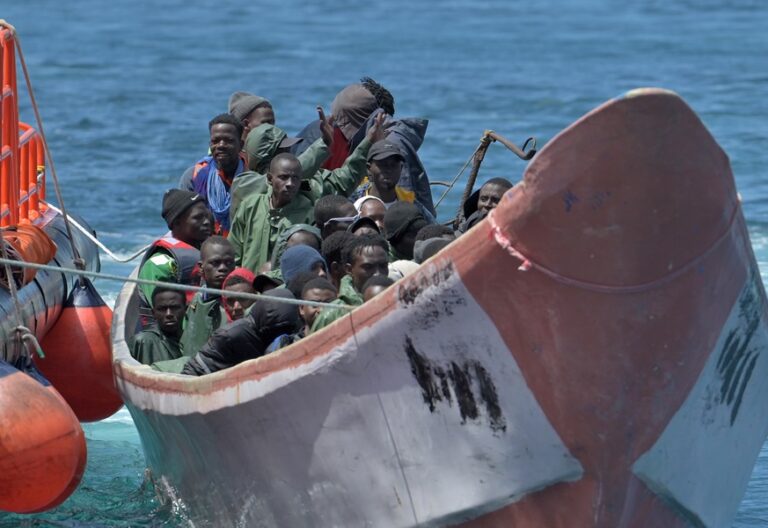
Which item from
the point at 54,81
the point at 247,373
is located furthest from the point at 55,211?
the point at 54,81

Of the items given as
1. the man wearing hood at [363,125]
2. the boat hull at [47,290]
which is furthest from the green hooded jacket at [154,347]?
the man wearing hood at [363,125]

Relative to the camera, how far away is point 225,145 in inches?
366

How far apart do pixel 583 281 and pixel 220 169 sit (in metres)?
4.33

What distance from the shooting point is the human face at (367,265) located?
6957 millimetres

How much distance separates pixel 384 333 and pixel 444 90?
18876mm

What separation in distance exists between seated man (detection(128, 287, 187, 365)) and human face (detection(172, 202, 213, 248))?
67cm

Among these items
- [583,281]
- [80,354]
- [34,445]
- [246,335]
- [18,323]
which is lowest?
[80,354]

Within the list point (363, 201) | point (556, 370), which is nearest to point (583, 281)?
point (556, 370)

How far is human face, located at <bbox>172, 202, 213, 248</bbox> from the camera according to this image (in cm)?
845

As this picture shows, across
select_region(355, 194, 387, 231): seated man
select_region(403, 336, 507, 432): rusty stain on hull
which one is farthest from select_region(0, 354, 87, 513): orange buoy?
select_region(355, 194, 387, 231): seated man

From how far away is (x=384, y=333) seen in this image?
5.75 metres

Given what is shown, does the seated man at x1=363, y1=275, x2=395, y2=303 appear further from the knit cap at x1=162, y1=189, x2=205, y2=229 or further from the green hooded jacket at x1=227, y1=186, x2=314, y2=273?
the knit cap at x1=162, y1=189, x2=205, y2=229

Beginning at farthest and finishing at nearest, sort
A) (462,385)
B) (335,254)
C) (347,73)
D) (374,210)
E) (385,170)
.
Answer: (347,73)
(385,170)
(374,210)
(335,254)
(462,385)

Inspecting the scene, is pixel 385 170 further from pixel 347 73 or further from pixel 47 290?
pixel 347 73
